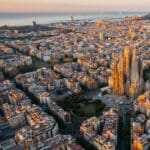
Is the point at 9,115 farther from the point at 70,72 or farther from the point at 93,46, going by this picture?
the point at 93,46

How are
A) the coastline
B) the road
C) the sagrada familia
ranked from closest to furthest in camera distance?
the road < the sagrada familia < the coastline

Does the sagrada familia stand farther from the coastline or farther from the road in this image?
the coastline

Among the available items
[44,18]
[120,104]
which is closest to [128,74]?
[120,104]

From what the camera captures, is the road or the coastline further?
the coastline

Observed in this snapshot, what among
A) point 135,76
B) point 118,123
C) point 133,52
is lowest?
point 118,123

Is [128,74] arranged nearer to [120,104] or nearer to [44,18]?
[120,104]

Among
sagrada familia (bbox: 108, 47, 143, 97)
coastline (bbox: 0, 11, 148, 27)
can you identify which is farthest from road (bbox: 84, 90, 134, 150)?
coastline (bbox: 0, 11, 148, 27)

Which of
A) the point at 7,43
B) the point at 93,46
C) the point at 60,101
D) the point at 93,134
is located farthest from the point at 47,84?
the point at 7,43

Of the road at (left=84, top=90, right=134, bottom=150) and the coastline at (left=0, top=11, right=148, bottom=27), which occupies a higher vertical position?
the coastline at (left=0, top=11, right=148, bottom=27)

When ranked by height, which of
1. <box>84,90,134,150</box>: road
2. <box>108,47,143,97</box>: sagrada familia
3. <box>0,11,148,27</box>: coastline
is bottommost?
<box>84,90,134,150</box>: road
